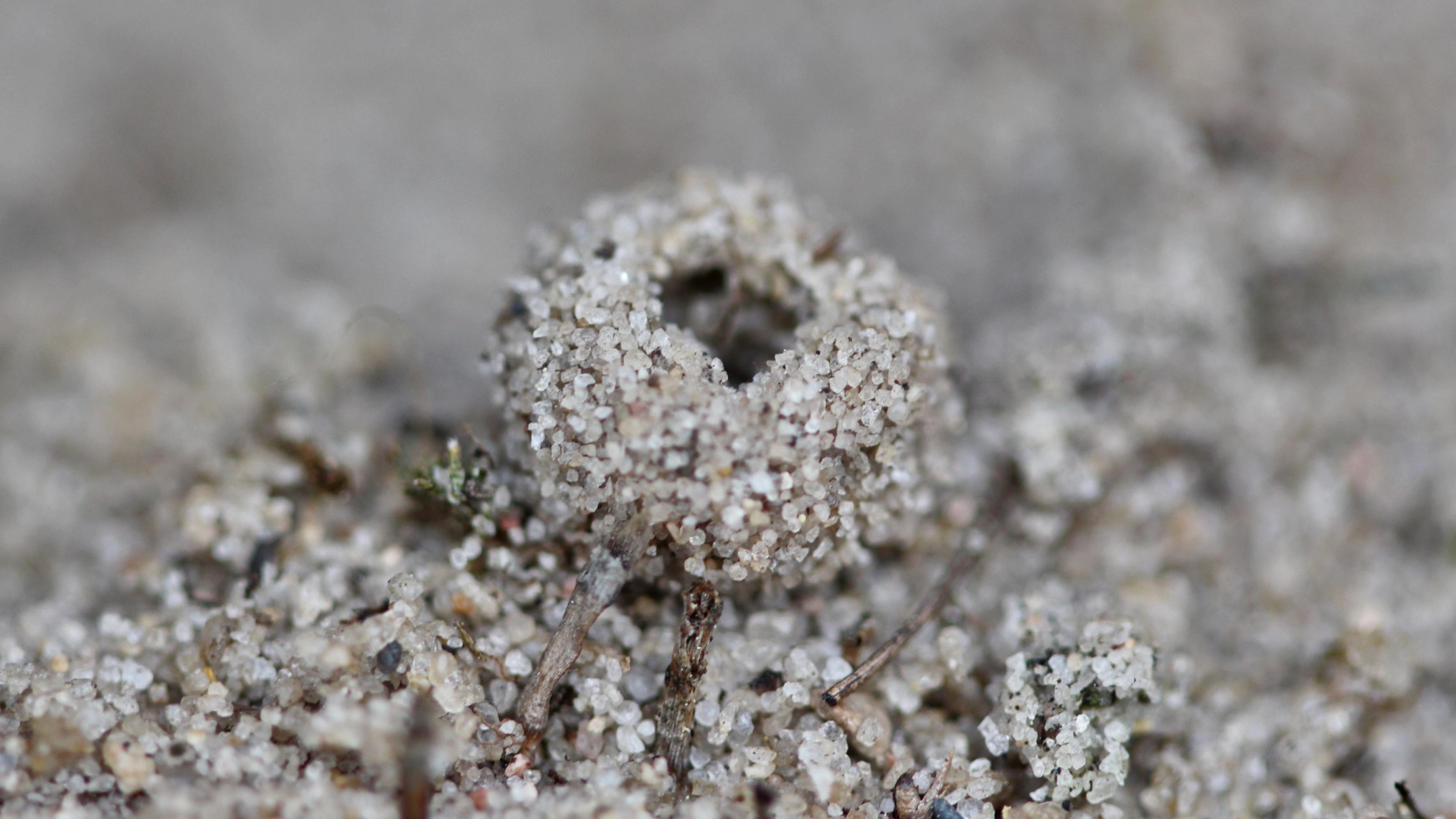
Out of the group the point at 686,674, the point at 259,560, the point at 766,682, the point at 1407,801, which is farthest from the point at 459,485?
the point at 1407,801

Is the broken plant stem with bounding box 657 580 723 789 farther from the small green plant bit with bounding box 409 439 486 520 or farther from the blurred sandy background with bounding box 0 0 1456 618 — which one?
the blurred sandy background with bounding box 0 0 1456 618

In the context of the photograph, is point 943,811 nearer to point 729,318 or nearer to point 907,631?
point 907,631

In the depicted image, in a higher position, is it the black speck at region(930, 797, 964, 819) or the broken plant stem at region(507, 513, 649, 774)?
the broken plant stem at region(507, 513, 649, 774)

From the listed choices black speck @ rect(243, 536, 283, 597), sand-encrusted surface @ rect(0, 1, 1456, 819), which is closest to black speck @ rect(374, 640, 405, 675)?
sand-encrusted surface @ rect(0, 1, 1456, 819)

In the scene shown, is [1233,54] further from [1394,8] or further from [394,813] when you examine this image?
[394,813]

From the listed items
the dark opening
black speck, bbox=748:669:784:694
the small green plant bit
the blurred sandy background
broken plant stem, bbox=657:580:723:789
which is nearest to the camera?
broken plant stem, bbox=657:580:723:789

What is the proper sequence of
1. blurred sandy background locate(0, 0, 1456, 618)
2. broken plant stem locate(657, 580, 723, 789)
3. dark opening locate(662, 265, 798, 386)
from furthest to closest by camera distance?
blurred sandy background locate(0, 0, 1456, 618)
dark opening locate(662, 265, 798, 386)
broken plant stem locate(657, 580, 723, 789)
